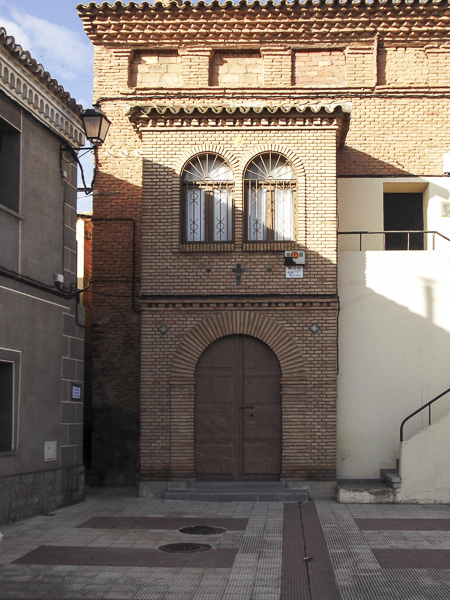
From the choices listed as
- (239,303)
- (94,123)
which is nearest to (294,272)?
(239,303)

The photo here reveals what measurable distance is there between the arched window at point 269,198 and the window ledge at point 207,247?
16.5 inches

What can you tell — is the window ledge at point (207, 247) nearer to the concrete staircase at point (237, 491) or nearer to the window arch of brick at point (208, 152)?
the window arch of brick at point (208, 152)

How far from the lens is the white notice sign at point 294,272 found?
1341 centimetres

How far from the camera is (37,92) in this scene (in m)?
11.7

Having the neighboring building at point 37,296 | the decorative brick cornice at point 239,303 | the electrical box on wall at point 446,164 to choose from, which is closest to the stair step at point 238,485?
the neighboring building at point 37,296

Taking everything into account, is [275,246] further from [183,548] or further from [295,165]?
[183,548]

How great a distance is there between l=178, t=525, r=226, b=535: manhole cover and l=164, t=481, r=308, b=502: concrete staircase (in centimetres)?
219

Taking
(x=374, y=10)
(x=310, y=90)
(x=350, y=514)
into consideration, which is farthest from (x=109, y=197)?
(x=350, y=514)

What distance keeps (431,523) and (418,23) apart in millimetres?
10592

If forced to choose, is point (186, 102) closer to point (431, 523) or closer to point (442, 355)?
point (442, 355)

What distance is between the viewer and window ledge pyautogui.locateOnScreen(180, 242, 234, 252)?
13508 mm

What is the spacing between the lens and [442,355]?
44.6 feet

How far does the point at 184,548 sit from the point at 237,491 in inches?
149

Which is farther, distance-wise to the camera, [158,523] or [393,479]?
[393,479]
